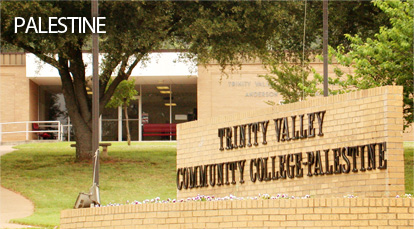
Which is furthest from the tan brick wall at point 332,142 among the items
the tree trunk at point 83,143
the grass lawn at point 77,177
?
the tree trunk at point 83,143

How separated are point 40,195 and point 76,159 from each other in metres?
5.34

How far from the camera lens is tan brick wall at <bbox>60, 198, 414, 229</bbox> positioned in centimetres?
845

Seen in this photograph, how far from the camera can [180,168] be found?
43.0 ft

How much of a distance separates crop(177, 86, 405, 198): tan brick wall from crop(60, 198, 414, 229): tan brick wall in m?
0.64

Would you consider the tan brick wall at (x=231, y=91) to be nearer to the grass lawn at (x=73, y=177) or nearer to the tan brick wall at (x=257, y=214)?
the grass lawn at (x=73, y=177)

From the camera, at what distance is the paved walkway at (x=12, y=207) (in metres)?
16.4

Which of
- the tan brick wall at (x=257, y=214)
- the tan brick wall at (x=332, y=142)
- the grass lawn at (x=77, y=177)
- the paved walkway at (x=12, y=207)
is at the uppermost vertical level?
the tan brick wall at (x=332, y=142)

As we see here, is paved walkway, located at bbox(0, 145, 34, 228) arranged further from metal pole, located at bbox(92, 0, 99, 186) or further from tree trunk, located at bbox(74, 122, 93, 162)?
tree trunk, located at bbox(74, 122, 93, 162)

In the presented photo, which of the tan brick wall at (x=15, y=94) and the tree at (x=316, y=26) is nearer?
the tree at (x=316, y=26)

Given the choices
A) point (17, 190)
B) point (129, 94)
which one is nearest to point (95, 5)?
point (17, 190)

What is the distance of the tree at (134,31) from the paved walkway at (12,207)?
4.76m

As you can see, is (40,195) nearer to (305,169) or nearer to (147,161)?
(147,161)

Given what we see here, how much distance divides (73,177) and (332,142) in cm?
1357

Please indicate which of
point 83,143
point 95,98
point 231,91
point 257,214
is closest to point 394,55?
point 95,98
